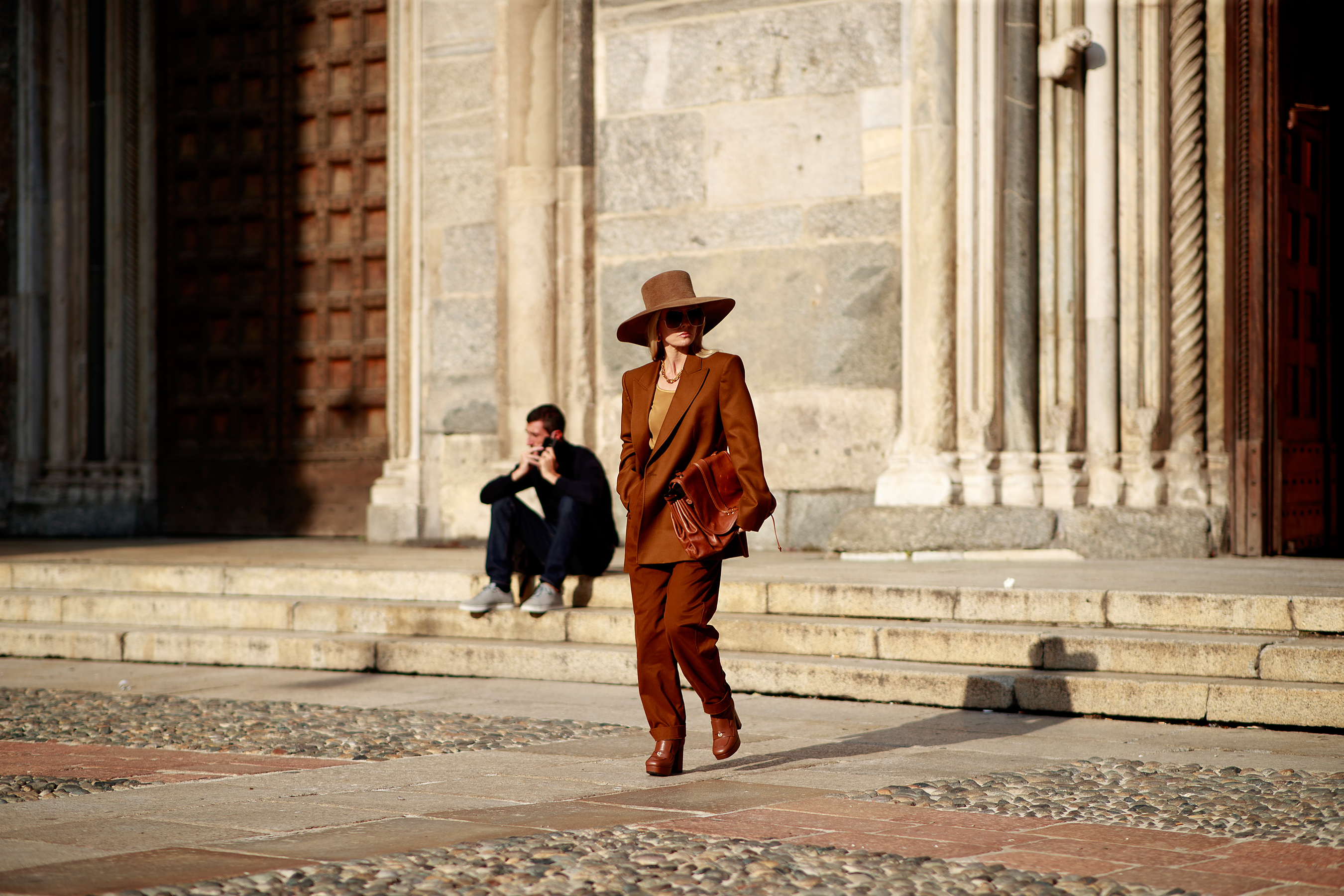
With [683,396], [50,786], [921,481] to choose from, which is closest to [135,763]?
[50,786]

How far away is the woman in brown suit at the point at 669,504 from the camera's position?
5305mm

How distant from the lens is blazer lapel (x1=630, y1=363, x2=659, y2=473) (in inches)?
217

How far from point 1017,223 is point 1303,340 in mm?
2325

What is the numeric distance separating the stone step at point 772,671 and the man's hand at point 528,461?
0.89 meters

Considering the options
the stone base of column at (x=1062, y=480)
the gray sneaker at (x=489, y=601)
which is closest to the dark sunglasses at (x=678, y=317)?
the gray sneaker at (x=489, y=601)

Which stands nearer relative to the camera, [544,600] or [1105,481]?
[544,600]

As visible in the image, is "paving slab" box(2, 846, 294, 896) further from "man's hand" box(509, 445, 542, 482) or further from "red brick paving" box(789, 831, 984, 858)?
"man's hand" box(509, 445, 542, 482)

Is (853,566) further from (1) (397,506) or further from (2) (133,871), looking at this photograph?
(2) (133,871)

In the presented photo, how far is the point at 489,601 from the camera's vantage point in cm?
851

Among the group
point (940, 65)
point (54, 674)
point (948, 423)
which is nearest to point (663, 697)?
point (54, 674)

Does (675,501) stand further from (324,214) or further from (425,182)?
(324,214)

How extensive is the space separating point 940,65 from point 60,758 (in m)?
6.92

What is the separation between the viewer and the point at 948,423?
403 inches

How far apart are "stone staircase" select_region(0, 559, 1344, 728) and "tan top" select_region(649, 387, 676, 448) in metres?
2.12
